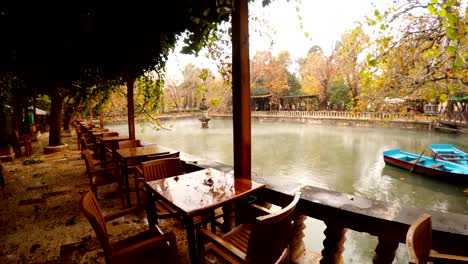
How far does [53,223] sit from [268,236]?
9.19 feet

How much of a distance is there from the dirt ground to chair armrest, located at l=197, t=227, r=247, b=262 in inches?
30.8

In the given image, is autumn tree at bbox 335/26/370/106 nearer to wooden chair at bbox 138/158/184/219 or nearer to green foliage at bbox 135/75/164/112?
wooden chair at bbox 138/158/184/219

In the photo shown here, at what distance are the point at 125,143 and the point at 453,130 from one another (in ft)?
75.8

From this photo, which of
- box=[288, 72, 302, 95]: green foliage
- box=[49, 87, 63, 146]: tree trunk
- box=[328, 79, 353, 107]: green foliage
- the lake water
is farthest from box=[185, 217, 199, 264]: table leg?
box=[288, 72, 302, 95]: green foliage

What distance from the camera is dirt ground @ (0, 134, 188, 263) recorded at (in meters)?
2.16

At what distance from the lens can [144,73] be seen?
4.45m

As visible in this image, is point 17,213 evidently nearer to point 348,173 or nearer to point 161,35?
point 161,35

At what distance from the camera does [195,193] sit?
1.69 m

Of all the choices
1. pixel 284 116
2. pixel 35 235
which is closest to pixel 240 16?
pixel 35 235

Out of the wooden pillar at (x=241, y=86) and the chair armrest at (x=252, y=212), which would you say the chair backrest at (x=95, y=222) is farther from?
the wooden pillar at (x=241, y=86)

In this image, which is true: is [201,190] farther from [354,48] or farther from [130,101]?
[354,48]

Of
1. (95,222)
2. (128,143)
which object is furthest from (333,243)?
(128,143)

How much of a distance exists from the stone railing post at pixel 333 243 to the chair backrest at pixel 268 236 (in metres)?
0.53

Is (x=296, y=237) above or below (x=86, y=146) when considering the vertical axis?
below
